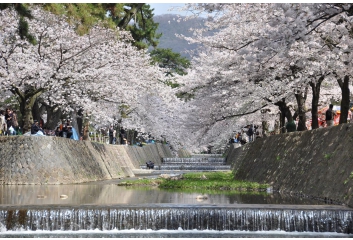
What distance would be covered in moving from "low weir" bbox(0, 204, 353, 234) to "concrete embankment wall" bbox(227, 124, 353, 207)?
1.80 m

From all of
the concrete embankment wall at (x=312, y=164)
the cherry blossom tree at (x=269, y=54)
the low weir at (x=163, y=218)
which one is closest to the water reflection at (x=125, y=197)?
the concrete embankment wall at (x=312, y=164)

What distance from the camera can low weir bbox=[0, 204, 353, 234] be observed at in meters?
13.5

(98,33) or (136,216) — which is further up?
(98,33)

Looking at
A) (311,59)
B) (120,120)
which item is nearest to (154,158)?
(120,120)

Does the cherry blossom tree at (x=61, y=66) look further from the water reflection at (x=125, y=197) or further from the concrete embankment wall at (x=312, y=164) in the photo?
the concrete embankment wall at (x=312, y=164)

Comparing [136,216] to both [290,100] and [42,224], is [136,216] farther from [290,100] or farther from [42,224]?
[290,100]

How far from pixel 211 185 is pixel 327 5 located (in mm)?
10545

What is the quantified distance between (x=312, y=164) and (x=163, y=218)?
21.1ft

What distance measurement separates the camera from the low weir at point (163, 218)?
533 inches

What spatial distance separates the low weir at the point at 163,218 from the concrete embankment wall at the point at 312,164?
5.92ft

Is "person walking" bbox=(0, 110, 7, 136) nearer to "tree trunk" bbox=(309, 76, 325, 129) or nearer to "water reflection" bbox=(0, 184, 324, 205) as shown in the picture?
A: "water reflection" bbox=(0, 184, 324, 205)

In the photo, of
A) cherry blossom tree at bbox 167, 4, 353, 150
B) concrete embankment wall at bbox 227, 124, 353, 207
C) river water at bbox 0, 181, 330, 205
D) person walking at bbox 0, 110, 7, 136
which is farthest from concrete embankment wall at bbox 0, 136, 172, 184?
concrete embankment wall at bbox 227, 124, 353, 207

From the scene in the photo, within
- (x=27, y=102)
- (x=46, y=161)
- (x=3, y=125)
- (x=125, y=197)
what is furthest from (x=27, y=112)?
(x=125, y=197)

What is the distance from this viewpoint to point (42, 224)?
13680 mm
